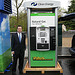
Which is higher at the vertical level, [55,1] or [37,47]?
[55,1]

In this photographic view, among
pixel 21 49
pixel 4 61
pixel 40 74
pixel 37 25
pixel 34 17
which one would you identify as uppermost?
pixel 34 17

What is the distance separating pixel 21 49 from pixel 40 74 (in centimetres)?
120

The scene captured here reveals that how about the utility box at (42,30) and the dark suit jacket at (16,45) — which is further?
the utility box at (42,30)

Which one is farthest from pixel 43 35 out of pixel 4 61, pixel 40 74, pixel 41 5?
pixel 4 61

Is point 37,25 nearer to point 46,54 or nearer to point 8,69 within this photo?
point 46,54

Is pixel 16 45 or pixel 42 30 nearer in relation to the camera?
pixel 16 45

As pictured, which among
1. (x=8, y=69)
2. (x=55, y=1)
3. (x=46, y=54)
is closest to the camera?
(x=55, y=1)

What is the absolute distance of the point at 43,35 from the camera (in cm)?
474

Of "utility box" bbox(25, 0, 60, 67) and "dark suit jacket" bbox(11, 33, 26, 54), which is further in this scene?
"utility box" bbox(25, 0, 60, 67)

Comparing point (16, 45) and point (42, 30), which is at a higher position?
point (42, 30)

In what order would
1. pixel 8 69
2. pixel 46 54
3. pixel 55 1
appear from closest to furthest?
pixel 55 1 < pixel 46 54 < pixel 8 69

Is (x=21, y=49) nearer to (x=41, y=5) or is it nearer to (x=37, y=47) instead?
(x=37, y=47)

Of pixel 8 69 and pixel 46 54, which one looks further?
pixel 8 69

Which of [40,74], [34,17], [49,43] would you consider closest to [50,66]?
[40,74]
